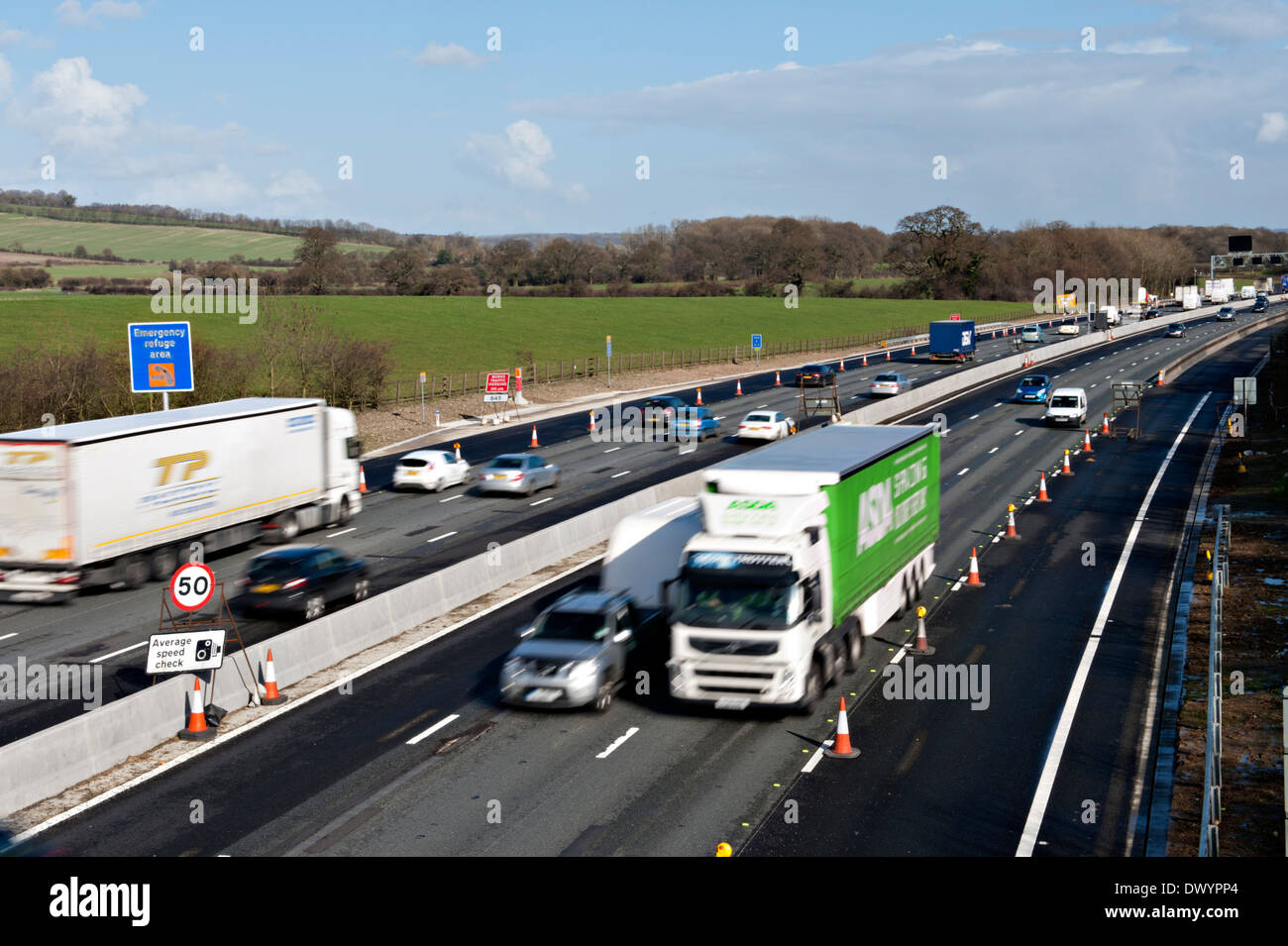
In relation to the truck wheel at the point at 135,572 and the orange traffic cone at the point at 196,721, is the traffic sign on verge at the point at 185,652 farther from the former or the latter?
the truck wheel at the point at 135,572

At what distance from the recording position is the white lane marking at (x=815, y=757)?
16656 mm

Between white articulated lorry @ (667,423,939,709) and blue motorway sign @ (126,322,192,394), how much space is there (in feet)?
86.6

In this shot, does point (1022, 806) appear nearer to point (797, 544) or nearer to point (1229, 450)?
point (797, 544)

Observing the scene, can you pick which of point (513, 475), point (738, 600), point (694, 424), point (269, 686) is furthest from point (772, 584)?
point (694, 424)

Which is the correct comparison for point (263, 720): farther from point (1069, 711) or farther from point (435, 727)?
point (1069, 711)

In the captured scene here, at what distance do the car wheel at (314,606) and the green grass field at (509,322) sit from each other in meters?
41.6

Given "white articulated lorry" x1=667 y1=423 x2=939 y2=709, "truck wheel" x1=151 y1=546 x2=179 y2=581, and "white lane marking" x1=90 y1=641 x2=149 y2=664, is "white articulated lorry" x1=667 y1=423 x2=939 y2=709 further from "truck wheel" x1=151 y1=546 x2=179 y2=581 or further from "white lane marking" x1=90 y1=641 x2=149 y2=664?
"truck wheel" x1=151 y1=546 x2=179 y2=581

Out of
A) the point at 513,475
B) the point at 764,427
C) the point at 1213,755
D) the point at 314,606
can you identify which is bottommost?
the point at 1213,755


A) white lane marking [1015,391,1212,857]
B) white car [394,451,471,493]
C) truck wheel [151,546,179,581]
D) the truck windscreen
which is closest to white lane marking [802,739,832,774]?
the truck windscreen

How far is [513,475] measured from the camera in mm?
39906

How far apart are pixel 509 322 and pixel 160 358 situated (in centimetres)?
7686

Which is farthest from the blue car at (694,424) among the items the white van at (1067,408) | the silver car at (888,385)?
the silver car at (888,385)

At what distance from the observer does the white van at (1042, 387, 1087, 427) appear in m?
55.7
